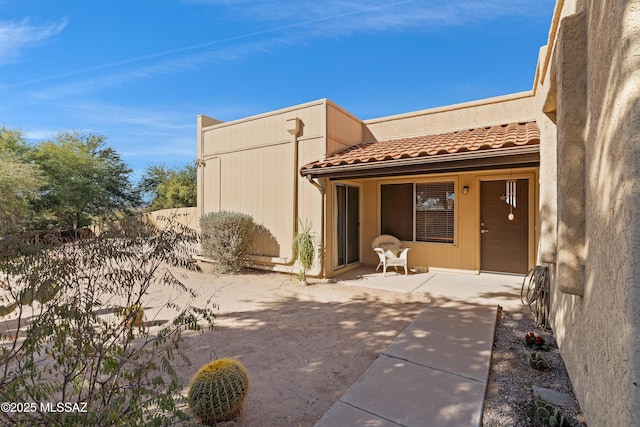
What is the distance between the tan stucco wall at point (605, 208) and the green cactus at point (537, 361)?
0.20 meters

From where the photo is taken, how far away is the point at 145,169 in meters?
24.0

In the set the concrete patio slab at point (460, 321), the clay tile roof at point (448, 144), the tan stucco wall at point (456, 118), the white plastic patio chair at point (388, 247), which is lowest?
the concrete patio slab at point (460, 321)

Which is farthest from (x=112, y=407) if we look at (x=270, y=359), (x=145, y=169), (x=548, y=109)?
(x=145, y=169)

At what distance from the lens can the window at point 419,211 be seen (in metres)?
7.56

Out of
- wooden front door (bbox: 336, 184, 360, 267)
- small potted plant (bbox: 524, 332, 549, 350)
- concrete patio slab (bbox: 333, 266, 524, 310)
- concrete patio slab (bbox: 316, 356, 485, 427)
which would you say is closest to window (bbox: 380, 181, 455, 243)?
wooden front door (bbox: 336, 184, 360, 267)

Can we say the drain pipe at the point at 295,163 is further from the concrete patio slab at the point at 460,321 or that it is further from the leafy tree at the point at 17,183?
the leafy tree at the point at 17,183

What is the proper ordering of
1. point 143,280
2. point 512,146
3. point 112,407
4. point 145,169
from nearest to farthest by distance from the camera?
point 112,407 → point 143,280 → point 512,146 → point 145,169

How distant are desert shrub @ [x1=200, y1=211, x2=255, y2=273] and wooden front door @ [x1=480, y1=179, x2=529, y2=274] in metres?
6.17

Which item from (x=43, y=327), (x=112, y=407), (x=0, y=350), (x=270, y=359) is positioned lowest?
(x=270, y=359)

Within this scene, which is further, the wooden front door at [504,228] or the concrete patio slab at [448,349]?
the wooden front door at [504,228]

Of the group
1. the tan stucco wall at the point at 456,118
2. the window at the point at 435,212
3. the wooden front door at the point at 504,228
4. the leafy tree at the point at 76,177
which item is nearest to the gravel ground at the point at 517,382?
the wooden front door at the point at 504,228

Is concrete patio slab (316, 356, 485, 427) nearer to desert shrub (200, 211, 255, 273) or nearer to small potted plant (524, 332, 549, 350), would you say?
small potted plant (524, 332, 549, 350)

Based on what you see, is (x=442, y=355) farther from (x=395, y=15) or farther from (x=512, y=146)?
(x=395, y=15)

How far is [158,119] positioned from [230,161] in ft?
27.7
